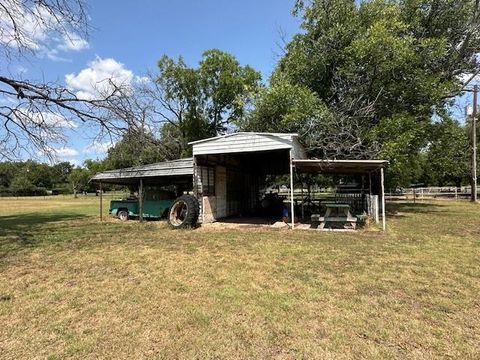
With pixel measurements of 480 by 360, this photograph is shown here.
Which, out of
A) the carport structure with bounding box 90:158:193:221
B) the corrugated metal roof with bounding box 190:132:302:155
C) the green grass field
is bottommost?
the green grass field

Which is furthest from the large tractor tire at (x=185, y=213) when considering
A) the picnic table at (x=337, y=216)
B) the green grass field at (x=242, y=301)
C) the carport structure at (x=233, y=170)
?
the picnic table at (x=337, y=216)

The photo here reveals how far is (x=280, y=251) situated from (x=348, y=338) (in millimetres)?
3974

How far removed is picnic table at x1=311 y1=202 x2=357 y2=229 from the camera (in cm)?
1084

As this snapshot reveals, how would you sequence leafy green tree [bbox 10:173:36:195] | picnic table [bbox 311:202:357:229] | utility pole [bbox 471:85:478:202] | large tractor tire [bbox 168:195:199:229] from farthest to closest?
leafy green tree [bbox 10:173:36:195], utility pole [bbox 471:85:478:202], large tractor tire [bbox 168:195:199:229], picnic table [bbox 311:202:357:229]

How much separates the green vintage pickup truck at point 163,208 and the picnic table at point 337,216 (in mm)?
4216

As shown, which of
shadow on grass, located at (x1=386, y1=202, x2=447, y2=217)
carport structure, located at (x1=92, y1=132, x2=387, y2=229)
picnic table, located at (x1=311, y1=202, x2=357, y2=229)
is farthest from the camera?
shadow on grass, located at (x1=386, y1=202, x2=447, y2=217)

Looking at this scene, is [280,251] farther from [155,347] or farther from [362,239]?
[155,347]

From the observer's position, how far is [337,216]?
1133cm

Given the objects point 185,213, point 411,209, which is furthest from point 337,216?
point 411,209

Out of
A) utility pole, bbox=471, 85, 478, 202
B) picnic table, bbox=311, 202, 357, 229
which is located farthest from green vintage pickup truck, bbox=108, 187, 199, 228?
utility pole, bbox=471, 85, 478, 202

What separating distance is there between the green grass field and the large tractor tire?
3.23m

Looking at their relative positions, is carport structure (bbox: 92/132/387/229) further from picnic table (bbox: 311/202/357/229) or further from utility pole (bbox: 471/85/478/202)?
utility pole (bbox: 471/85/478/202)

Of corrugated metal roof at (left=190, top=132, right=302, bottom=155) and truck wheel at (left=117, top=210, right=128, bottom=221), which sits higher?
corrugated metal roof at (left=190, top=132, right=302, bottom=155)

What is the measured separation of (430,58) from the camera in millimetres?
15414
